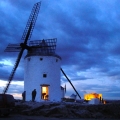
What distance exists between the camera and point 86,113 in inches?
1139

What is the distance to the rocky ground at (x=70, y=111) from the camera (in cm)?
2865

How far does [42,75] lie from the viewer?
3994 cm

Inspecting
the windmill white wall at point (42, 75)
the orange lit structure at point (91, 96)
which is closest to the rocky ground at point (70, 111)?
the windmill white wall at point (42, 75)

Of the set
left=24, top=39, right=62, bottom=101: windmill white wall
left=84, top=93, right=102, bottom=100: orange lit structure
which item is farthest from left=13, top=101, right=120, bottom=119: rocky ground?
left=84, top=93, right=102, bottom=100: orange lit structure

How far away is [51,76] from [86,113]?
12.8 meters

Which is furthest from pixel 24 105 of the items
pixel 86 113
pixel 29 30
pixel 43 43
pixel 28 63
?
pixel 29 30

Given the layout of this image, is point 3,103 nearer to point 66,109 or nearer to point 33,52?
point 66,109

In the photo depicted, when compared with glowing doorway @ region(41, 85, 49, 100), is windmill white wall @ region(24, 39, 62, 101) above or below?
above

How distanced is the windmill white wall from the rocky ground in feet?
28.1

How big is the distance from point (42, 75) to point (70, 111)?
12063mm

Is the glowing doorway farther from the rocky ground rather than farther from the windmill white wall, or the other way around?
the rocky ground

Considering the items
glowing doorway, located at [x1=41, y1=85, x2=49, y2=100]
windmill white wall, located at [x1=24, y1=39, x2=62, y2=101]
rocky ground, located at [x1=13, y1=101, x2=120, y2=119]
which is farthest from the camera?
glowing doorway, located at [x1=41, y1=85, x2=49, y2=100]

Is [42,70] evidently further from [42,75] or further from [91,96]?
[91,96]

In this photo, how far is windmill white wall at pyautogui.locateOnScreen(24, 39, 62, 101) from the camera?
131ft
